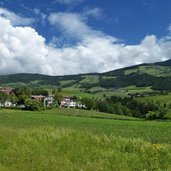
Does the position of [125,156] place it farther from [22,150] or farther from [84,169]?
[22,150]

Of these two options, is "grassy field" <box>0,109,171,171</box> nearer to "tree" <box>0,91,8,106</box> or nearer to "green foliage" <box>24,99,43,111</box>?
"green foliage" <box>24,99,43,111</box>

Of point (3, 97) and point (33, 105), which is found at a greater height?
point (3, 97)

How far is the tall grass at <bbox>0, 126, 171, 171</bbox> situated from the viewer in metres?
10.8

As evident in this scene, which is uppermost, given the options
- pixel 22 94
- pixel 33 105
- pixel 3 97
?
pixel 22 94

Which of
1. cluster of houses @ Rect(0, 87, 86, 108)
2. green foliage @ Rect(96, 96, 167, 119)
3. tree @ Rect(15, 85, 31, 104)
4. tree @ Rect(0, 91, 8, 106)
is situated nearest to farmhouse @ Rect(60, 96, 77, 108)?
cluster of houses @ Rect(0, 87, 86, 108)

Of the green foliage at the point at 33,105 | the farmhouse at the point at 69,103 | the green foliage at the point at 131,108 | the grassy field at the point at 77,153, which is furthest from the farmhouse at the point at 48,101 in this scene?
the grassy field at the point at 77,153

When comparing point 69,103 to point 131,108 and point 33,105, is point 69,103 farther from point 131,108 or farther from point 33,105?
point 33,105

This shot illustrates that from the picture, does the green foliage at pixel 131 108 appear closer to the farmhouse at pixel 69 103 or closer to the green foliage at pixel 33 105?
the farmhouse at pixel 69 103

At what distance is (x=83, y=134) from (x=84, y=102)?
152301mm

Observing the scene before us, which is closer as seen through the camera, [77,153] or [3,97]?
[77,153]

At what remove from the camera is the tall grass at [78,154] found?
10.8 metres

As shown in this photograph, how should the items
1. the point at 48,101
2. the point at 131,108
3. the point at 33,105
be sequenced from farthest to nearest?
the point at 48,101, the point at 131,108, the point at 33,105

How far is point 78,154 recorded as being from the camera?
12578 mm

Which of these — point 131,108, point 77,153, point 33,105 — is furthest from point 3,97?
point 77,153
